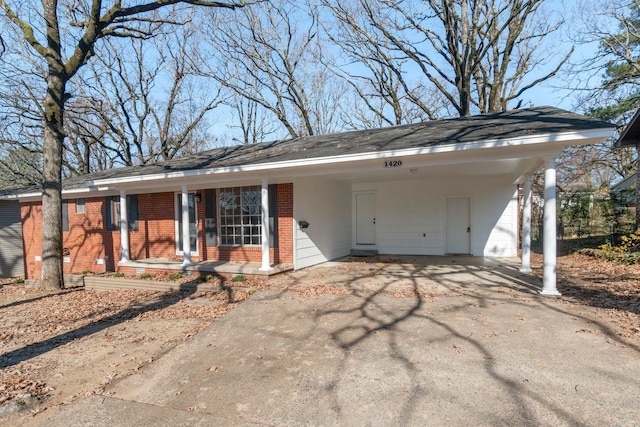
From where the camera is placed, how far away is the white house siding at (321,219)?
9645 mm

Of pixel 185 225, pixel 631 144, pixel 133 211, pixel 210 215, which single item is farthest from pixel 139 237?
pixel 631 144

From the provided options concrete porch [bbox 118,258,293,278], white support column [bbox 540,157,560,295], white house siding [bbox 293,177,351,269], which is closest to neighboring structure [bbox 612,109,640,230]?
white support column [bbox 540,157,560,295]

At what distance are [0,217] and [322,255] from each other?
1438 cm

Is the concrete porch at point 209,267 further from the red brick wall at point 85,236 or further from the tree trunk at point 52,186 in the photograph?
the red brick wall at point 85,236

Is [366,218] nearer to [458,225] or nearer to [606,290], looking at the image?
[458,225]

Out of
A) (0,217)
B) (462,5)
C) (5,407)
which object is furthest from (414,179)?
(0,217)

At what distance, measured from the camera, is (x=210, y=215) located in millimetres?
10539

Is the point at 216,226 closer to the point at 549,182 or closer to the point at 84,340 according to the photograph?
Answer: the point at 84,340

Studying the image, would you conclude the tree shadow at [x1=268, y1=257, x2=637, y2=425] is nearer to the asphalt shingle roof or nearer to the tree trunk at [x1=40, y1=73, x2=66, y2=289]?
the asphalt shingle roof

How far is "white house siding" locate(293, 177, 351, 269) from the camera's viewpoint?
9.65 meters

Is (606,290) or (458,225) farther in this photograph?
(458,225)

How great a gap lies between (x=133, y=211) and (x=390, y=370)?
10.8 metres

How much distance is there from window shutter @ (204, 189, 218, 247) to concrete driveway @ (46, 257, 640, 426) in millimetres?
4745

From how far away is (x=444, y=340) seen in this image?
444 cm
